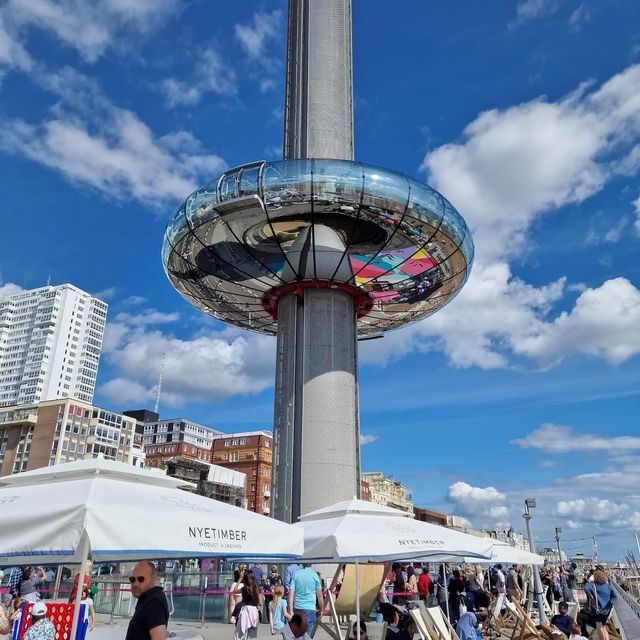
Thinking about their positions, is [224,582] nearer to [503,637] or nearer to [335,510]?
[503,637]

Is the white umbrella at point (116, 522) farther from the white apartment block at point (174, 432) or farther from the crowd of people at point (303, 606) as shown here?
the white apartment block at point (174, 432)

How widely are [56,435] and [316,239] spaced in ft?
232

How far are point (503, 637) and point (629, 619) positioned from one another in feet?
24.7

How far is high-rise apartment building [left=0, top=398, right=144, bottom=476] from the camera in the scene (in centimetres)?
8256

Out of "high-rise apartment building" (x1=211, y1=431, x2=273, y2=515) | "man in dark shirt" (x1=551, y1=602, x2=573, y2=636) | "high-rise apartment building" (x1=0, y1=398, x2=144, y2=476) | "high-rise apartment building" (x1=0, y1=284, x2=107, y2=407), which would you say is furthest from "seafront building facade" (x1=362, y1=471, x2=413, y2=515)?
"man in dark shirt" (x1=551, y1=602, x2=573, y2=636)

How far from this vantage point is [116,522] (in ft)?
17.4

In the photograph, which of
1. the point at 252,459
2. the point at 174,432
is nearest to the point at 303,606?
the point at 252,459

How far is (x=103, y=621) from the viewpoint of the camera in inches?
602

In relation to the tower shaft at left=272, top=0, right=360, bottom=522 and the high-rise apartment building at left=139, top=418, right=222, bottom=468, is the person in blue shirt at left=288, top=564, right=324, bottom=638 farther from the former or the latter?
the high-rise apartment building at left=139, top=418, right=222, bottom=468

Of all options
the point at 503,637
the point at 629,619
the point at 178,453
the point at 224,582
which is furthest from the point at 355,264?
the point at 178,453

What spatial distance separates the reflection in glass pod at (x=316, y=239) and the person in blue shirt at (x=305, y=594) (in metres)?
13.4

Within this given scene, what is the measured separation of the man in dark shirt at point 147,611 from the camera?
4.48 meters

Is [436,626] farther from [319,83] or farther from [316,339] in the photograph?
[319,83]

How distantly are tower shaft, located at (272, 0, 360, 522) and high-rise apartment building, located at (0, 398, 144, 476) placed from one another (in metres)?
66.0
